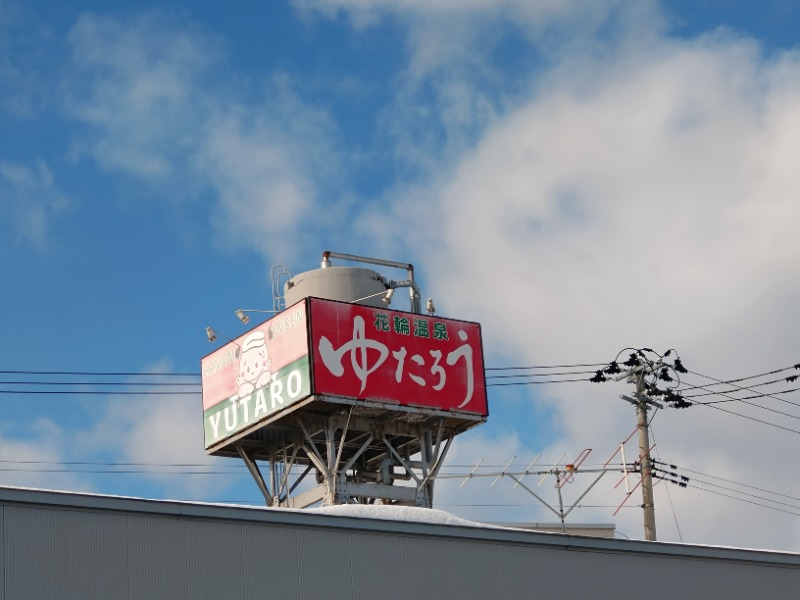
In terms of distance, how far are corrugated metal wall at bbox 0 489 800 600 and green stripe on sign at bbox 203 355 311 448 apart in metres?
17.7

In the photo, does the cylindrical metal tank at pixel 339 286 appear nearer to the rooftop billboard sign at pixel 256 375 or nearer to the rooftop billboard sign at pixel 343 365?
the rooftop billboard sign at pixel 343 365

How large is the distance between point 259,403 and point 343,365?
11.8 feet

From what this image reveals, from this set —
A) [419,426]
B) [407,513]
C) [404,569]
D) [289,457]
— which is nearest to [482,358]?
[419,426]

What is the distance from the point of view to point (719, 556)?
3631 cm

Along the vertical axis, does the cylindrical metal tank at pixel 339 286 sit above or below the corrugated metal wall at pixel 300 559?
above

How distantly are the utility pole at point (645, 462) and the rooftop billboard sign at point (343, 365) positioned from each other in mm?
5774

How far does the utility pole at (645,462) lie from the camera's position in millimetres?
49906

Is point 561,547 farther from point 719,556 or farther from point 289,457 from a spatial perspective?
point 289,457

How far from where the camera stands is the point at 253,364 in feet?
173

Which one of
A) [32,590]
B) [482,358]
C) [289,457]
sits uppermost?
[482,358]

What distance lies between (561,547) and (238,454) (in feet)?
76.5

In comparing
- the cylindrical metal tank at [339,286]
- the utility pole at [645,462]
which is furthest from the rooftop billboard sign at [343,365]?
the utility pole at [645,462]

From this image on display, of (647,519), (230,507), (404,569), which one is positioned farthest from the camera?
(647,519)

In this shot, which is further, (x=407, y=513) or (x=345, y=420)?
(x=345, y=420)
